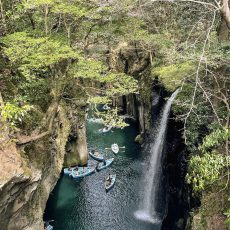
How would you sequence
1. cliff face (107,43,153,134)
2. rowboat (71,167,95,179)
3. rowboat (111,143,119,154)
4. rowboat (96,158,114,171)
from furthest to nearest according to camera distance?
cliff face (107,43,153,134), rowboat (111,143,119,154), rowboat (96,158,114,171), rowboat (71,167,95,179)

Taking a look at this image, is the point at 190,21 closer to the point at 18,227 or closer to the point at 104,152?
the point at 18,227

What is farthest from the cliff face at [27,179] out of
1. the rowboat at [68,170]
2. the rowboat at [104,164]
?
the rowboat at [104,164]

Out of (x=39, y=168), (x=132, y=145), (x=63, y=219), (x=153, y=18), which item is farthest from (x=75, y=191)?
(x=153, y=18)

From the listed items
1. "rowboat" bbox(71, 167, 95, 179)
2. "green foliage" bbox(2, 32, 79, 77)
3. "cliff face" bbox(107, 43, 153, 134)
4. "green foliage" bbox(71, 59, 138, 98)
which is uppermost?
"green foliage" bbox(2, 32, 79, 77)

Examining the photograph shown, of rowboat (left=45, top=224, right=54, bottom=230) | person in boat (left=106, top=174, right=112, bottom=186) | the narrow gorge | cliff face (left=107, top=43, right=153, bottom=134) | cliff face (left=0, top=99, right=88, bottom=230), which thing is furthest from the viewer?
cliff face (left=107, top=43, right=153, bottom=134)

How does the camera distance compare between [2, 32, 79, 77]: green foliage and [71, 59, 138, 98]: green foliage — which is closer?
[2, 32, 79, 77]: green foliage

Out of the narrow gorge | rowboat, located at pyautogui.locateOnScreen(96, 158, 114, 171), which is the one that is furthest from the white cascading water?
rowboat, located at pyautogui.locateOnScreen(96, 158, 114, 171)

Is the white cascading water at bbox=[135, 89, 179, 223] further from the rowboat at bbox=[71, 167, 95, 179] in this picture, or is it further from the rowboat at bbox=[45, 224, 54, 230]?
the rowboat at bbox=[45, 224, 54, 230]

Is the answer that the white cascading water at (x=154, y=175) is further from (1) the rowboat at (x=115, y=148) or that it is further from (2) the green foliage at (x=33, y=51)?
(2) the green foliage at (x=33, y=51)
